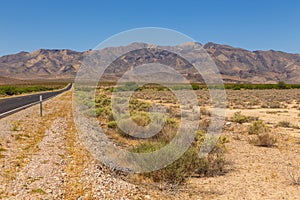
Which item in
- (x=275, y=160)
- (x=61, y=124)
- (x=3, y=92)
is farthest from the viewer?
(x=3, y=92)

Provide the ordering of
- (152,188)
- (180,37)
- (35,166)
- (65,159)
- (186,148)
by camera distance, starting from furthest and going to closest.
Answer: (180,37), (186,148), (65,159), (35,166), (152,188)

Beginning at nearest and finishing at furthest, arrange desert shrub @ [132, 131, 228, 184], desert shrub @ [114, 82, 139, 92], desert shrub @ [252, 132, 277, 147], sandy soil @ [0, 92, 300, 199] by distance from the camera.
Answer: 1. sandy soil @ [0, 92, 300, 199]
2. desert shrub @ [132, 131, 228, 184]
3. desert shrub @ [252, 132, 277, 147]
4. desert shrub @ [114, 82, 139, 92]

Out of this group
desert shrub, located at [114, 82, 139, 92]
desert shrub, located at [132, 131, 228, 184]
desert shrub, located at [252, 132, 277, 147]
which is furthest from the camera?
desert shrub, located at [114, 82, 139, 92]

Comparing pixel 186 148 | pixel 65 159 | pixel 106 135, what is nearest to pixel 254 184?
pixel 186 148

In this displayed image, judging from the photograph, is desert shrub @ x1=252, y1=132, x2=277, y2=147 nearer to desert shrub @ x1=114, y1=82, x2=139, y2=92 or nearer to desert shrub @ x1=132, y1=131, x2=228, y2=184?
desert shrub @ x1=132, y1=131, x2=228, y2=184

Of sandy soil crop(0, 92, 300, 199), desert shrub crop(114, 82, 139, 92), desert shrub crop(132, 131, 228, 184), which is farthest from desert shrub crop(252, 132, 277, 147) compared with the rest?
desert shrub crop(114, 82, 139, 92)

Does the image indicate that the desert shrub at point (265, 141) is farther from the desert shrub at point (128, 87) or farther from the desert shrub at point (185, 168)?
the desert shrub at point (128, 87)

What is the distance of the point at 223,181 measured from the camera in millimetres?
7801

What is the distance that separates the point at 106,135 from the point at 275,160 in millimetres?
7070

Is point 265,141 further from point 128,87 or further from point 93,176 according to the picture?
point 128,87

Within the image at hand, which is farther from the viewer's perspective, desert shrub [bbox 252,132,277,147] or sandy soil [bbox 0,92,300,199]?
desert shrub [bbox 252,132,277,147]

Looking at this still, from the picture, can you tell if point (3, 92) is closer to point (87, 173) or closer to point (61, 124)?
point (61, 124)

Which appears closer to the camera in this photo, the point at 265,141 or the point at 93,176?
the point at 93,176

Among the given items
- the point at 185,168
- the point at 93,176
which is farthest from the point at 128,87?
the point at 93,176
